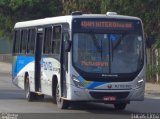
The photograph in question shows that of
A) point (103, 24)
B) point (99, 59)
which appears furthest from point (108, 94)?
point (103, 24)

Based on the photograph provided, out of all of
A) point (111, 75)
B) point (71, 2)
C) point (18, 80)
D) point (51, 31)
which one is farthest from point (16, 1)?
point (111, 75)

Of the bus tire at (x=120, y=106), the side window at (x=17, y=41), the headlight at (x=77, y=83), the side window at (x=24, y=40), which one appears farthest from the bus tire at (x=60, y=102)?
the side window at (x=17, y=41)

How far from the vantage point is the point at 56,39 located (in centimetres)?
2042

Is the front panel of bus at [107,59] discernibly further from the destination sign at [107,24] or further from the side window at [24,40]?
the side window at [24,40]

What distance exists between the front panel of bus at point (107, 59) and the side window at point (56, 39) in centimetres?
117

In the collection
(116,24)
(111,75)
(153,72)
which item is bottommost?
(153,72)

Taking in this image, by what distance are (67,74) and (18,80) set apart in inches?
276

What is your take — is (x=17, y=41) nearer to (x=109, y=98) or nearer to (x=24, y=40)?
(x=24, y=40)

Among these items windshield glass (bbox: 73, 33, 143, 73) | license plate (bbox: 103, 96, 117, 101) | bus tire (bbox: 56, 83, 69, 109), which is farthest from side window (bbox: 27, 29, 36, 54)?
license plate (bbox: 103, 96, 117, 101)

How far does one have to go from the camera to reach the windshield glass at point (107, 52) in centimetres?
1891

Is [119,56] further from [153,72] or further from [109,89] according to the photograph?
[153,72]

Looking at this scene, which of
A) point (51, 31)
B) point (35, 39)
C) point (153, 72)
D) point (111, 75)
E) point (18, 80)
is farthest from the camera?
point (153, 72)

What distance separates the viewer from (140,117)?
17.7 metres

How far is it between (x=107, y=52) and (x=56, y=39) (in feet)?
6.93
